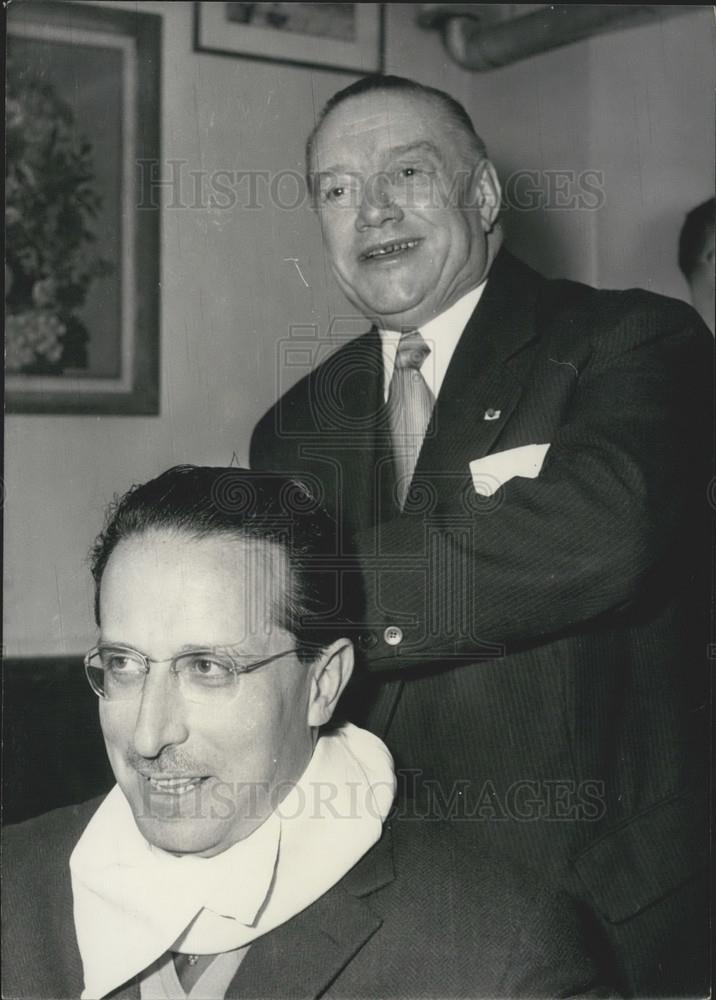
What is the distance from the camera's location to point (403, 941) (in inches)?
52.9

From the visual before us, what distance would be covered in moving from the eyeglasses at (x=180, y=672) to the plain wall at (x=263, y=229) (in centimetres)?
20

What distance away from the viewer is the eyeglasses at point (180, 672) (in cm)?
130

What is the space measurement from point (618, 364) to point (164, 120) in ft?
2.87

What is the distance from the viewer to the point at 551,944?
1.32m

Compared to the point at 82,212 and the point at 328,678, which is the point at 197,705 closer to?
the point at 328,678

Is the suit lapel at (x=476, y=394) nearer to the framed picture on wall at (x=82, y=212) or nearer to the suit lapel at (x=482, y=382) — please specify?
the suit lapel at (x=482, y=382)

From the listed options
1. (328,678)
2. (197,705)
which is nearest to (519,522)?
(328,678)

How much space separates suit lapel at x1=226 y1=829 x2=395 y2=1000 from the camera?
51.6 inches

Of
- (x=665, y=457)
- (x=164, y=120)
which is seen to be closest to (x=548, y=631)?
(x=665, y=457)

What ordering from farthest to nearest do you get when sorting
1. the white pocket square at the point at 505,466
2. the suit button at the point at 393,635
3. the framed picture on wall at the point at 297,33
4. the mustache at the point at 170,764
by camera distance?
the framed picture on wall at the point at 297,33, the white pocket square at the point at 505,466, the suit button at the point at 393,635, the mustache at the point at 170,764

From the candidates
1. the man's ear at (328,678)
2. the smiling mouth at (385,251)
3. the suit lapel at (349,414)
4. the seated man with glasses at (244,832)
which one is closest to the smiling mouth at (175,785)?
the seated man with glasses at (244,832)

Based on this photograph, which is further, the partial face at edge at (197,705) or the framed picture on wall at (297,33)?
the framed picture on wall at (297,33)

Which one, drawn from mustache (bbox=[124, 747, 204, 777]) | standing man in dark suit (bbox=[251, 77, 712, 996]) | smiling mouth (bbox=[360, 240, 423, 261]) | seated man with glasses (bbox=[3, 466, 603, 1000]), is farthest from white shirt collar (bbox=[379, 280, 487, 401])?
mustache (bbox=[124, 747, 204, 777])

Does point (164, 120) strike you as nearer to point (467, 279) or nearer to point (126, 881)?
point (467, 279)
